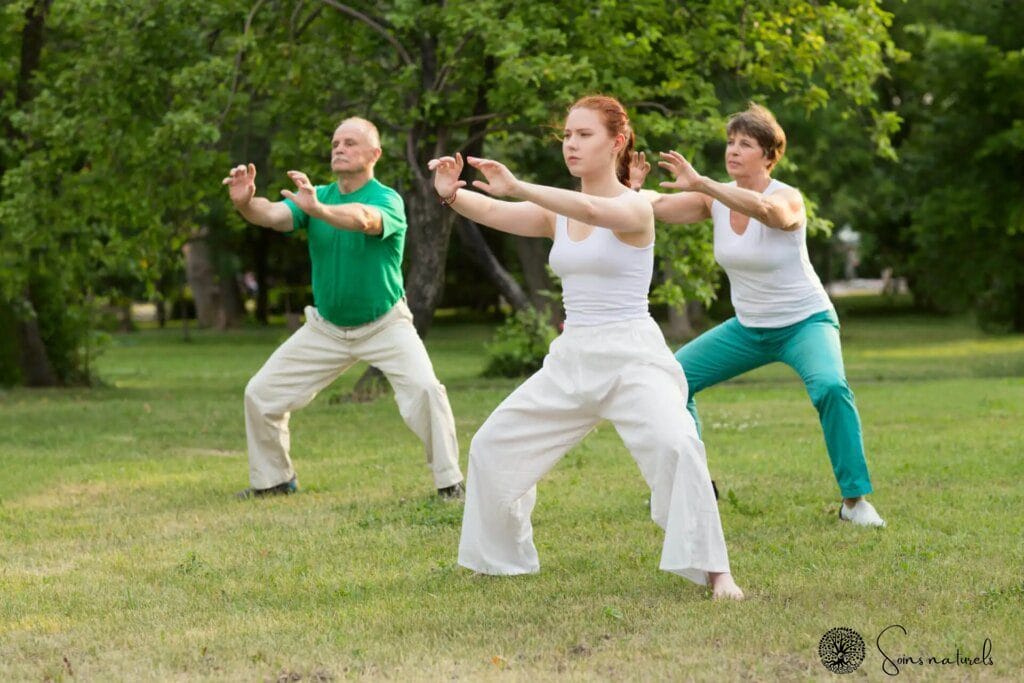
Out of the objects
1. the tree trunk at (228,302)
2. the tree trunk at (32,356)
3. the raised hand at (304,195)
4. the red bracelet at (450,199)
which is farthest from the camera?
the tree trunk at (228,302)

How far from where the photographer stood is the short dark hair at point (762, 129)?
779cm

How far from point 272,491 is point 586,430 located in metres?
3.69

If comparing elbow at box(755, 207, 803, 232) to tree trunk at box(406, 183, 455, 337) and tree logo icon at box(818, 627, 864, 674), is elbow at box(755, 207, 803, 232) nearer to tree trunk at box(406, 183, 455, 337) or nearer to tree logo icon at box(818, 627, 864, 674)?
tree logo icon at box(818, 627, 864, 674)

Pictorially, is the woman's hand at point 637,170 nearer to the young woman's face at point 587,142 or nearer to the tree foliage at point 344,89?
the young woman's face at point 587,142

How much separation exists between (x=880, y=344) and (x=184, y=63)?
1993 centimetres

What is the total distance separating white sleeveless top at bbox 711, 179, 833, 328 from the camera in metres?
7.78

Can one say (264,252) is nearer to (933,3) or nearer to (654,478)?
(933,3)

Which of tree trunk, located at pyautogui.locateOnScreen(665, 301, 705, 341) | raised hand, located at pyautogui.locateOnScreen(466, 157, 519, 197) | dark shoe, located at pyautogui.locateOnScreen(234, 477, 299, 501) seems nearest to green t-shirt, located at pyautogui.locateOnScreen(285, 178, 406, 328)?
dark shoe, located at pyautogui.locateOnScreen(234, 477, 299, 501)

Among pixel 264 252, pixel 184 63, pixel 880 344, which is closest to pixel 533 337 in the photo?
pixel 184 63

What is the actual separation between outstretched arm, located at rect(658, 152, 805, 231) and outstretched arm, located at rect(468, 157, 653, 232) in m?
0.25

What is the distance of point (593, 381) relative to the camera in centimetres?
623

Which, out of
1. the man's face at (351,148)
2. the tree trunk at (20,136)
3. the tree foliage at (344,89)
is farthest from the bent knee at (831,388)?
the tree trunk at (20,136)

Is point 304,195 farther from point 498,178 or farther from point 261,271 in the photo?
point 261,271

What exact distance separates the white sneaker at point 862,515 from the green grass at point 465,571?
0.17m
